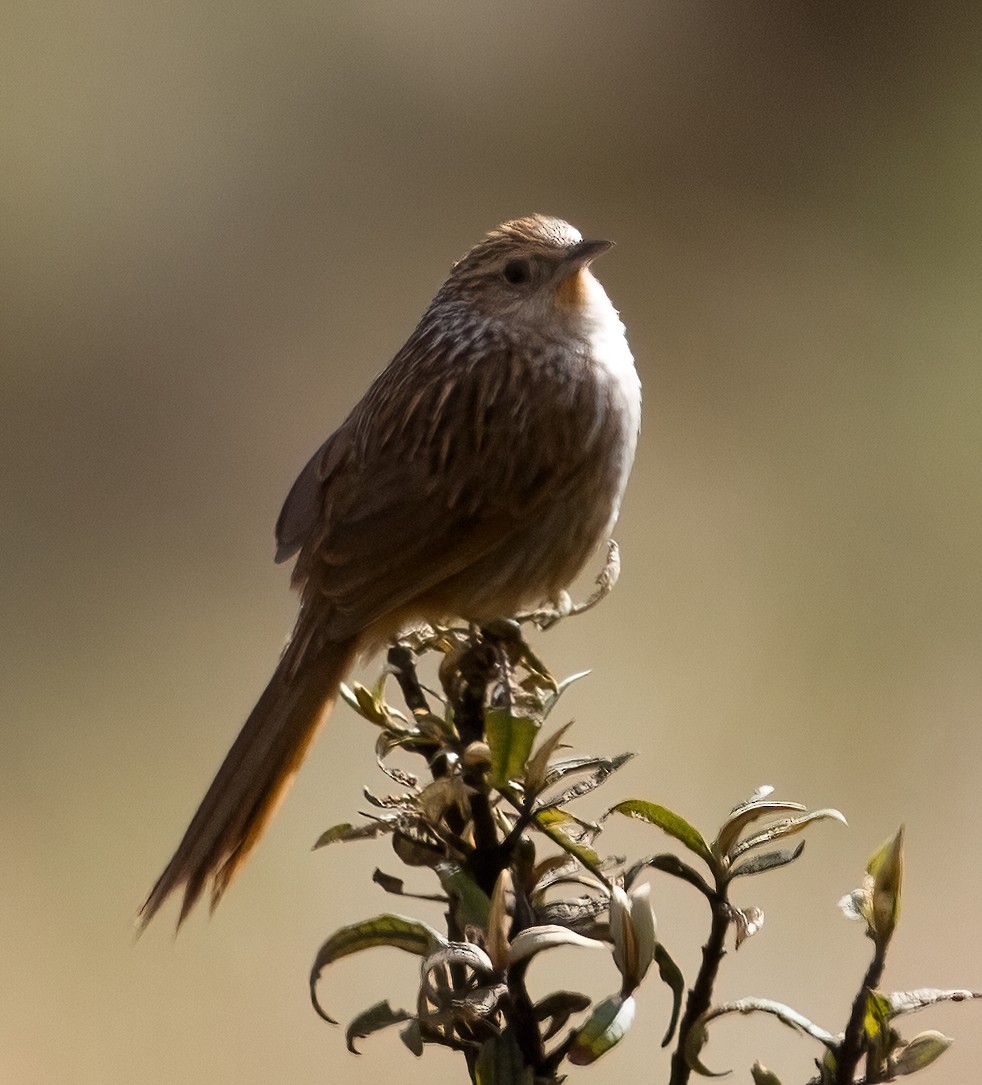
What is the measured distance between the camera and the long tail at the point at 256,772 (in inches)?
92.7

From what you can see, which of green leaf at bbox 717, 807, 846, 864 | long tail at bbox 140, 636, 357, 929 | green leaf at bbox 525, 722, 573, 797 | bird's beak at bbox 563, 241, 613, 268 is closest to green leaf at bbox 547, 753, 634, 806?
green leaf at bbox 525, 722, 573, 797

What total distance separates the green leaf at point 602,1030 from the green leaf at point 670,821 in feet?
0.52

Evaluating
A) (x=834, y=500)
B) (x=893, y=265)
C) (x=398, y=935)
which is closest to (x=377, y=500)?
(x=398, y=935)

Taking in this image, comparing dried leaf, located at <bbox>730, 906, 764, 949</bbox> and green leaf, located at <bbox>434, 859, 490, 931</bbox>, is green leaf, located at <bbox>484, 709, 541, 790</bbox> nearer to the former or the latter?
green leaf, located at <bbox>434, 859, 490, 931</bbox>

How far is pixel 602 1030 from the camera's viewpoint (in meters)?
1.28

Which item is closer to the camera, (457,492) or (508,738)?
(508,738)

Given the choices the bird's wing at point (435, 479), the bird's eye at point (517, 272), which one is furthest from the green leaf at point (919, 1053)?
the bird's eye at point (517, 272)

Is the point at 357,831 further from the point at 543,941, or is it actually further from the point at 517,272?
the point at 517,272

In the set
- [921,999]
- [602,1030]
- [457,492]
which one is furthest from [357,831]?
[457,492]

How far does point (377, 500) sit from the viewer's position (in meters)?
2.89

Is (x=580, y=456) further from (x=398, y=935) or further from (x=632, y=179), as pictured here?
(x=632, y=179)

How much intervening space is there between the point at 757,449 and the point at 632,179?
177 centimetres

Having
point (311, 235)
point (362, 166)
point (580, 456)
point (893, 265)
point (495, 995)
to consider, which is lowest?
point (495, 995)

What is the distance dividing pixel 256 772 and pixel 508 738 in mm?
1203
